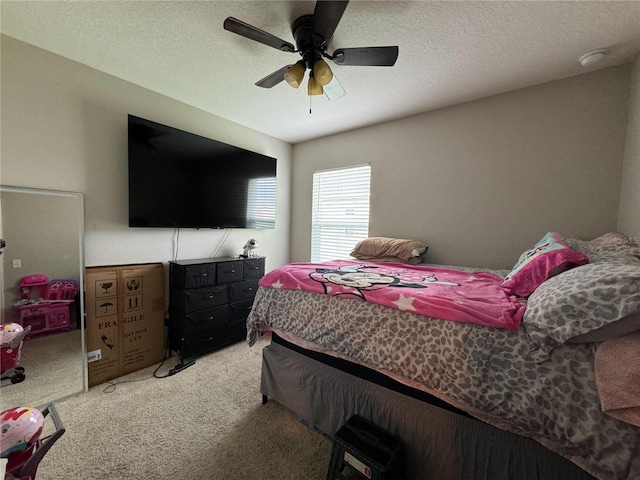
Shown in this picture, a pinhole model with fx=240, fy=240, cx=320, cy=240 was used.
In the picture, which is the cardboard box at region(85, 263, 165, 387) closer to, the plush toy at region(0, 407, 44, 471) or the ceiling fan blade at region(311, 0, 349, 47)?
the plush toy at region(0, 407, 44, 471)

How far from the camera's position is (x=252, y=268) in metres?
2.80

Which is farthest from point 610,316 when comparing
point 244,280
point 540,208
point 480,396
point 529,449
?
point 244,280

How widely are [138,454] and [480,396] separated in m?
1.76

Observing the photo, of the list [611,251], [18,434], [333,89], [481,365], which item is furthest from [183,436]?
[611,251]

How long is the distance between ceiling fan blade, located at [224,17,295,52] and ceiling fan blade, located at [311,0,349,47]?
0.20 metres

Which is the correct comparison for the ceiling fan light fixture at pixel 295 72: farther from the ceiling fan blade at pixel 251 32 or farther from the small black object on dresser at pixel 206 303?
the small black object on dresser at pixel 206 303

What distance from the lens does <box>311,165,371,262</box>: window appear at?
3182 mm

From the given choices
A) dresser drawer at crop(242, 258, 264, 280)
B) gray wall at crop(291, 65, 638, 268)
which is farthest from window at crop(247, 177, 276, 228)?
gray wall at crop(291, 65, 638, 268)

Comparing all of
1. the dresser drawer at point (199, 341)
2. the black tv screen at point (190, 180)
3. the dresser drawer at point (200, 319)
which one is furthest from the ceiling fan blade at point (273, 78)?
the dresser drawer at point (199, 341)

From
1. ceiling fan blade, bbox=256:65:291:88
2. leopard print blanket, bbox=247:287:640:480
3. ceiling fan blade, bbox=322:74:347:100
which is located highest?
ceiling fan blade, bbox=322:74:347:100

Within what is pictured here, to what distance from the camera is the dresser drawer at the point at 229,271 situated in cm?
248

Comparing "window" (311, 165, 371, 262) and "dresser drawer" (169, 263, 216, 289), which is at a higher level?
"window" (311, 165, 371, 262)

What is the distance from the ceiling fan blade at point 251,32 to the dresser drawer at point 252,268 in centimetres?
200

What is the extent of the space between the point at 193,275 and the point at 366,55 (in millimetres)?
2230
